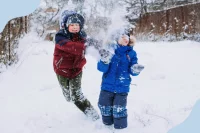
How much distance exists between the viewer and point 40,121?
3955 mm

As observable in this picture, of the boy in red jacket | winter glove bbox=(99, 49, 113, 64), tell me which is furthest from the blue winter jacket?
the boy in red jacket

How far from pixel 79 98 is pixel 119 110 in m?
0.58

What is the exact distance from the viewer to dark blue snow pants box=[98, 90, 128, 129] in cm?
346

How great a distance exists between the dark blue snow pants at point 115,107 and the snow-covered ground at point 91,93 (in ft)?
0.57

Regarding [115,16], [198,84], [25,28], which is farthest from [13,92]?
[198,84]

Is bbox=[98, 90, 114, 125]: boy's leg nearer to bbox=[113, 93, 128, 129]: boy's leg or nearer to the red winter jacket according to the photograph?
bbox=[113, 93, 128, 129]: boy's leg

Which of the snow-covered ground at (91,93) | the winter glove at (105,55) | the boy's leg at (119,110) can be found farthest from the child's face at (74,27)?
the snow-covered ground at (91,93)

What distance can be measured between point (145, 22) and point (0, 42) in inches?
181

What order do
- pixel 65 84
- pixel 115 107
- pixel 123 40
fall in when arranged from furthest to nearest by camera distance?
pixel 65 84 → pixel 115 107 → pixel 123 40

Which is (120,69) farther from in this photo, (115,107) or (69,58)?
(69,58)

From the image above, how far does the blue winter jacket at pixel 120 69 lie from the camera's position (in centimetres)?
340

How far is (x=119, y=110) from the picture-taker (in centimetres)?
346

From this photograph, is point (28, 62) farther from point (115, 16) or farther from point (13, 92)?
point (115, 16)

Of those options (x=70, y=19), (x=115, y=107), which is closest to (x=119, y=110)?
(x=115, y=107)
